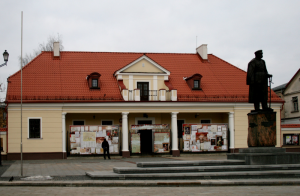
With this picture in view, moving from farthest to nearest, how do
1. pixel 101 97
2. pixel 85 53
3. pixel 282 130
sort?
pixel 85 53 < pixel 282 130 < pixel 101 97

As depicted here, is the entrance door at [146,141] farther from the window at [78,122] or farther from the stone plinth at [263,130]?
the stone plinth at [263,130]

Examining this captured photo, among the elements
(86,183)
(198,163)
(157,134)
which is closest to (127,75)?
(157,134)

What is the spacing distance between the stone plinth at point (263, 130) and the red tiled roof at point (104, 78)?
48.1 feet

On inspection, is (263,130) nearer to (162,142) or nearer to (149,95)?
(162,142)

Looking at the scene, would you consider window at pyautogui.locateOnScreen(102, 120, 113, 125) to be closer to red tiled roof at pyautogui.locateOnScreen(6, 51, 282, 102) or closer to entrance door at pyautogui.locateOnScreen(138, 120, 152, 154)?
red tiled roof at pyautogui.locateOnScreen(6, 51, 282, 102)

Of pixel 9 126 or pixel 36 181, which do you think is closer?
pixel 36 181

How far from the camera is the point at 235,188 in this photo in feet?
41.3

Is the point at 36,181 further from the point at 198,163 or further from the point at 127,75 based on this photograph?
the point at 127,75

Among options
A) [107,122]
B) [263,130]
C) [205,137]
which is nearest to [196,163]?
[263,130]

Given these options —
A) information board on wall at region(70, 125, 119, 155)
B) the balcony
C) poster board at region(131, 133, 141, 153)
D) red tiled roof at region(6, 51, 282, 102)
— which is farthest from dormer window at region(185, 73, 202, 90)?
information board on wall at region(70, 125, 119, 155)

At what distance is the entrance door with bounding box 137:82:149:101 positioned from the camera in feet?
102

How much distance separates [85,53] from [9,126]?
1007 cm

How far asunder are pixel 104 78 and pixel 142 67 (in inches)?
126

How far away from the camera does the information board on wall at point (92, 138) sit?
28344 mm
